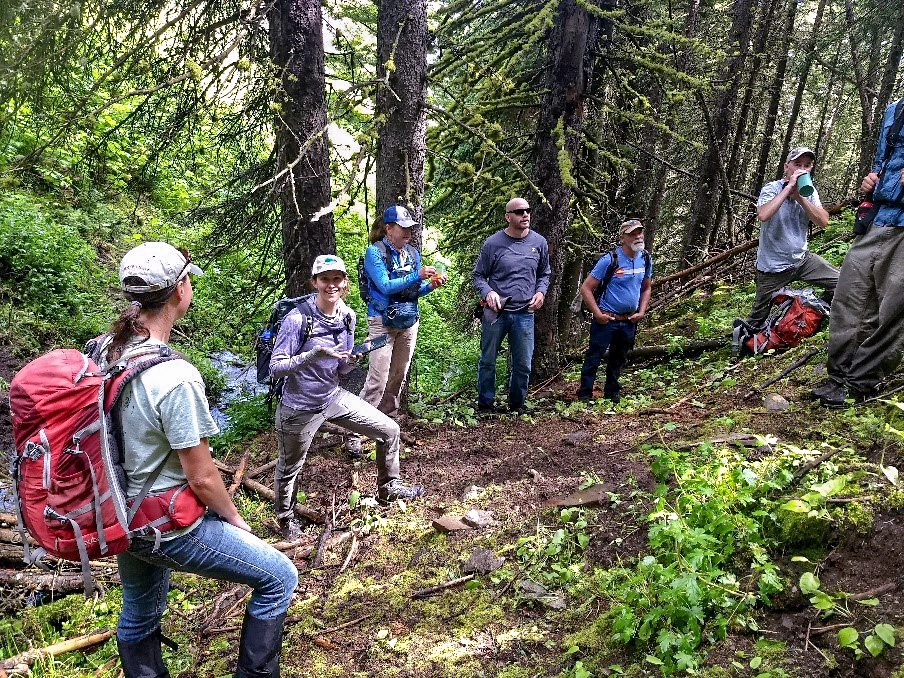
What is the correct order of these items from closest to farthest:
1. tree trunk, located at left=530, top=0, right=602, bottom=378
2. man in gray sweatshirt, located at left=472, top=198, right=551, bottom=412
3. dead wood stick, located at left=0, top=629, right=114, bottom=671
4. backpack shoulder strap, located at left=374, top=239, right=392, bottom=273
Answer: dead wood stick, located at left=0, top=629, right=114, bottom=671, backpack shoulder strap, located at left=374, top=239, right=392, bottom=273, man in gray sweatshirt, located at left=472, top=198, right=551, bottom=412, tree trunk, located at left=530, top=0, right=602, bottom=378

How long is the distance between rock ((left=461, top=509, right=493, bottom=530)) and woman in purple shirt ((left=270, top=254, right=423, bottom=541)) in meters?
1.04

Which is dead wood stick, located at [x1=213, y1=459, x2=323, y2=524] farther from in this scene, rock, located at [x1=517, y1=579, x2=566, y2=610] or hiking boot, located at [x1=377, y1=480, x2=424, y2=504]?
rock, located at [x1=517, y1=579, x2=566, y2=610]

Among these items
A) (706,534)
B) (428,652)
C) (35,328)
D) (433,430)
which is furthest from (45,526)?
(35,328)

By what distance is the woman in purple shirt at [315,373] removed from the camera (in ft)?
14.5

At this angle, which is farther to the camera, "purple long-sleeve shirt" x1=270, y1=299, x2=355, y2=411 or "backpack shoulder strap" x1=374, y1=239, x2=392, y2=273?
"backpack shoulder strap" x1=374, y1=239, x2=392, y2=273

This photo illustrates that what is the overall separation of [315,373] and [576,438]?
10.0ft

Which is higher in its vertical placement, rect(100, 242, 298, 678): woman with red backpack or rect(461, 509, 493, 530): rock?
rect(100, 242, 298, 678): woman with red backpack

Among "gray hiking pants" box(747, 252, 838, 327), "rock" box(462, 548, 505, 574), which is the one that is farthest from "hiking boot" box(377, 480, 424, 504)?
"gray hiking pants" box(747, 252, 838, 327)

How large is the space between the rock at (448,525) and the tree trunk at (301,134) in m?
3.66

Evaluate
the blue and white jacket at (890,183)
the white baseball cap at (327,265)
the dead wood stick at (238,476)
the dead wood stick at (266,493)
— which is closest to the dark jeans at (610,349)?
the blue and white jacket at (890,183)

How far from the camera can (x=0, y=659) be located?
4.06m

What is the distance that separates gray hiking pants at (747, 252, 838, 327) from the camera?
22.0 feet

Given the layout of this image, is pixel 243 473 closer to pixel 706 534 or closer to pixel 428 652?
pixel 428 652

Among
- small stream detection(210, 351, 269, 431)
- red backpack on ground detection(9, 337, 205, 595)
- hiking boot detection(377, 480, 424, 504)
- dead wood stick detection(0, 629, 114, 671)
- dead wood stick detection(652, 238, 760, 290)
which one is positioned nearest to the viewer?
red backpack on ground detection(9, 337, 205, 595)
